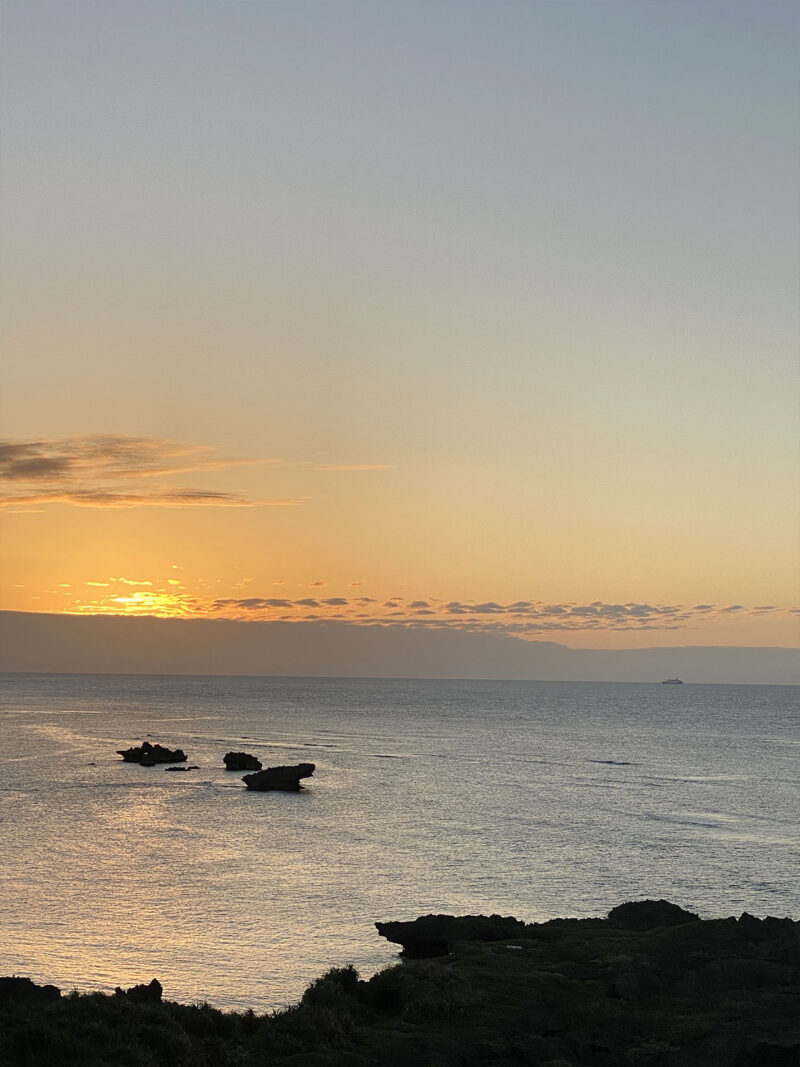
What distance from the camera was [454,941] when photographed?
46062 millimetres

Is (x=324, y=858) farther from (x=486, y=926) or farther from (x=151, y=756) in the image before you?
(x=151, y=756)

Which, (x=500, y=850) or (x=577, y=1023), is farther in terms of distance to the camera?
(x=500, y=850)

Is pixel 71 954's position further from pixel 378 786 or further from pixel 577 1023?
pixel 378 786

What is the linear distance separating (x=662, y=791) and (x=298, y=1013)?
9938 centimetres

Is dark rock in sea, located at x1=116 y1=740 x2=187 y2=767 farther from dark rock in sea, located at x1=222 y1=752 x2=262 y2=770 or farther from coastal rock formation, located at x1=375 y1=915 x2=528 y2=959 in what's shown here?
coastal rock formation, located at x1=375 y1=915 x2=528 y2=959

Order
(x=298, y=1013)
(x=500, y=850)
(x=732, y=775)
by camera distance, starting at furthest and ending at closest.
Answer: (x=732, y=775)
(x=500, y=850)
(x=298, y=1013)

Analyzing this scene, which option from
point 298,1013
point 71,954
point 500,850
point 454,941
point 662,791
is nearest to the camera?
point 298,1013

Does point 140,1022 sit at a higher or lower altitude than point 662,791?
higher

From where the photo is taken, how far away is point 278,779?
120 meters

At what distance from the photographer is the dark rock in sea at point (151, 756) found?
477 ft

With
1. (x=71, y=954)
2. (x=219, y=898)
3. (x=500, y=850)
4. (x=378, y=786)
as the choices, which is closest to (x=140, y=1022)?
(x=71, y=954)

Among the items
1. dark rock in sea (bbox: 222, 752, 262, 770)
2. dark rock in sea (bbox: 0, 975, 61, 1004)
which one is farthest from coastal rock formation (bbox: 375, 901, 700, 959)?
dark rock in sea (bbox: 222, 752, 262, 770)

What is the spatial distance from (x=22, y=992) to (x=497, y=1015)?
14572 millimetres

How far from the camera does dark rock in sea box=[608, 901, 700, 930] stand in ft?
155
